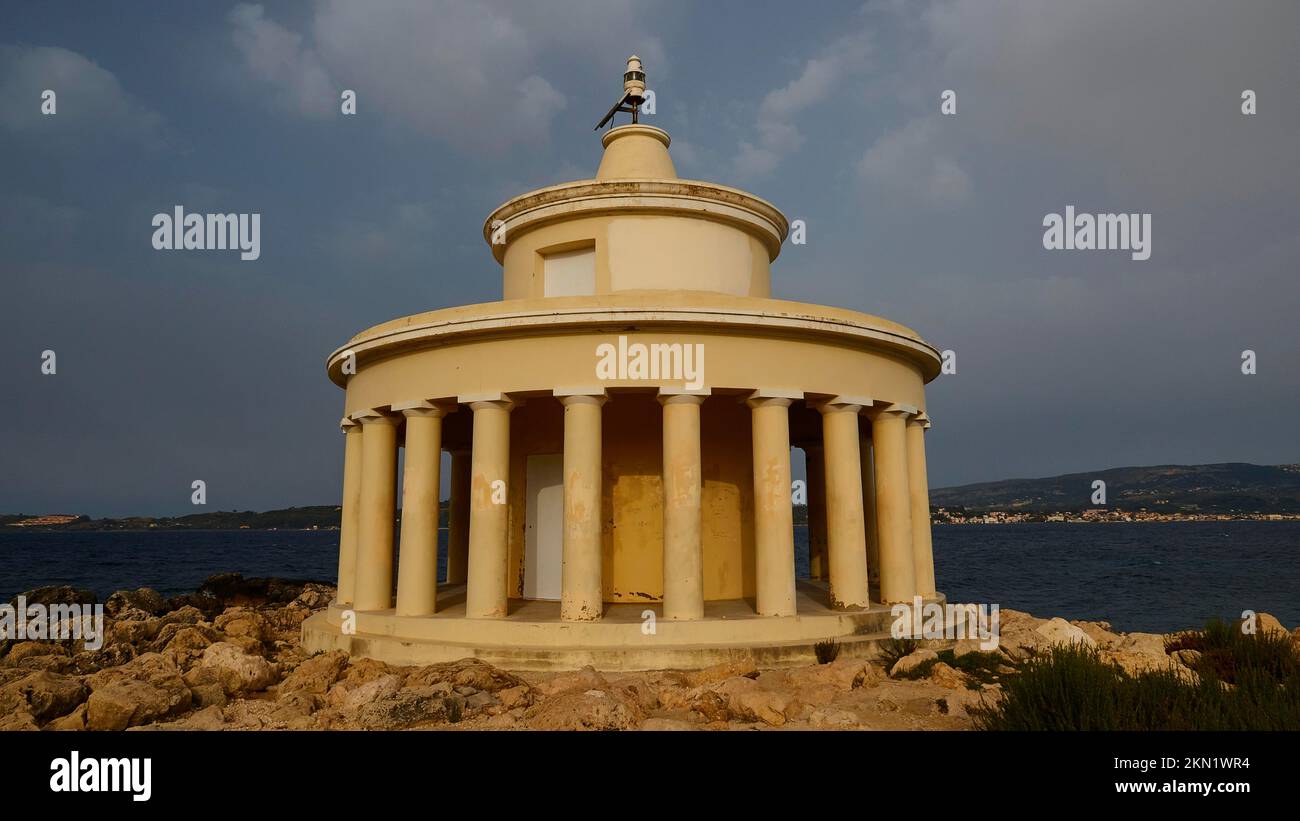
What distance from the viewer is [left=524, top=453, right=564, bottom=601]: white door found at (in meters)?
15.5

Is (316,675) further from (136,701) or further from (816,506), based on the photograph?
(816,506)

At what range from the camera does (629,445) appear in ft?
50.4

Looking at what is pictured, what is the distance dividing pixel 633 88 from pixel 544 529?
10183mm

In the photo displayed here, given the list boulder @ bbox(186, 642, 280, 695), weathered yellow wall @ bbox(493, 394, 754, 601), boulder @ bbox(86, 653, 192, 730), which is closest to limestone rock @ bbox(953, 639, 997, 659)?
weathered yellow wall @ bbox(493, 394, 754, 601)

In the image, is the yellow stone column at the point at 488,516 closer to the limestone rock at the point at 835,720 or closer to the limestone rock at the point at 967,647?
the limestone rock at the point at 835,720

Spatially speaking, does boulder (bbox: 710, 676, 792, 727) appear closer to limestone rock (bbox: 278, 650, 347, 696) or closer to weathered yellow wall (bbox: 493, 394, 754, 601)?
weathered yellow wall (bbox: 493, 394, 754, 601)

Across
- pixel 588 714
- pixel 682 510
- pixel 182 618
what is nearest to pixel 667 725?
pixel 588 714

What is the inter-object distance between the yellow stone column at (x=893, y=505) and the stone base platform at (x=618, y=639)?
1018 millimetres

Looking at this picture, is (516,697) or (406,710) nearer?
(406,710)

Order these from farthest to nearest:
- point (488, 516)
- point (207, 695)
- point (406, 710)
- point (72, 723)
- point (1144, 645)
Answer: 1. point (488, 516)
2. point (1144, 645)
3. point (207, 695)
4. point (72, 723)
5. point (406, 710)

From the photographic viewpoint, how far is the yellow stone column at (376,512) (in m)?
14.6

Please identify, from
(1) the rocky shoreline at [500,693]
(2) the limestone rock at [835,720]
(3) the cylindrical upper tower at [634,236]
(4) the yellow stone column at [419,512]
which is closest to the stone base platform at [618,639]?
(1) the rocky shoreline at [500,693]
